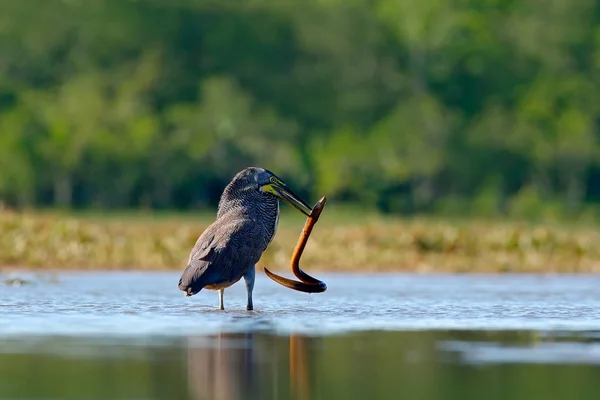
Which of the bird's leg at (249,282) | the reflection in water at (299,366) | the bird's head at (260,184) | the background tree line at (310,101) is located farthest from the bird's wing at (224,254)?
the background tree line at (310,101)

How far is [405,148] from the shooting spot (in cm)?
5006

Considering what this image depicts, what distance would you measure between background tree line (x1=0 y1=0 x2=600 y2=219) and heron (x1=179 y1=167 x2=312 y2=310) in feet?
104

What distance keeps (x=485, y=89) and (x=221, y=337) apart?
45275 mm

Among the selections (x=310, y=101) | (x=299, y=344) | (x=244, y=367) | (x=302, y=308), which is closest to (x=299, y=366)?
(x=244, y=367)

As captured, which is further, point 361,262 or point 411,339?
point 361,262

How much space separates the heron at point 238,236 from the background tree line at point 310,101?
31825 millimetres

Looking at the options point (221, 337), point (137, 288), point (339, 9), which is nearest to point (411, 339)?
point (221, 337)

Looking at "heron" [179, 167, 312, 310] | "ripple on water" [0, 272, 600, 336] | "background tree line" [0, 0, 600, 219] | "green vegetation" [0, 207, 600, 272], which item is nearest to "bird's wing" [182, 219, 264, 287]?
"heron" [179, 167, 312, 310]

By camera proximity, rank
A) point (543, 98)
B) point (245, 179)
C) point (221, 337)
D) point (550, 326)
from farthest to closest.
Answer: point (543, 98)
point (245, 179)
point (550, 326)
point (221, 337)

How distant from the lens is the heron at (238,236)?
13.3 m

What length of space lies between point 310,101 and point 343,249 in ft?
108

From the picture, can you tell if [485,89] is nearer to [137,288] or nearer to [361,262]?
[361,262]

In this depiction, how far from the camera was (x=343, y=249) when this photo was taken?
22.5 meters

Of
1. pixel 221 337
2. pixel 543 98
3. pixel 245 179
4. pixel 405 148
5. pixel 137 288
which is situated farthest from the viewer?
pixel 543 98
